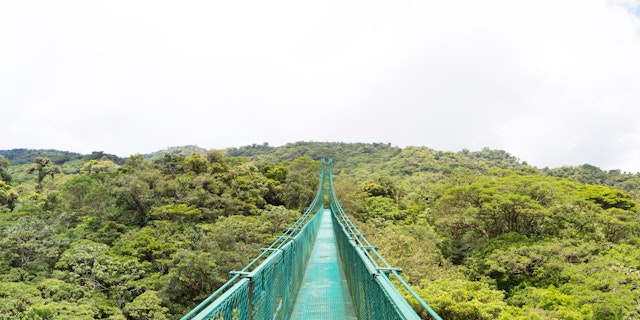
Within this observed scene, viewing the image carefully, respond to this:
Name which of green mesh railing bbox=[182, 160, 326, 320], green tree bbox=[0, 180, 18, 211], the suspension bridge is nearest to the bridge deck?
the suspension bridge

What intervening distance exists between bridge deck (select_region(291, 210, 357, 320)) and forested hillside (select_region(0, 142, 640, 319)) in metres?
3.66

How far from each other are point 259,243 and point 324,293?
11774 millimetres

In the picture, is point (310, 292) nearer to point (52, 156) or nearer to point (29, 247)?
point (29, 247)

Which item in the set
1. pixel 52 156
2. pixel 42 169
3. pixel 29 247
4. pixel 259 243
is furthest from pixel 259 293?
pixel 52 156

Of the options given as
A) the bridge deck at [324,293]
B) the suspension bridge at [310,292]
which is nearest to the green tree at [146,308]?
the bridge deck at [324,293]

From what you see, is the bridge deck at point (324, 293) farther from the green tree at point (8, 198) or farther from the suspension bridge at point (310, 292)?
the green tree at point (8, 198)

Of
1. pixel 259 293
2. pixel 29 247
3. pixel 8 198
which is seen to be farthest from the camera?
pixel 8 198

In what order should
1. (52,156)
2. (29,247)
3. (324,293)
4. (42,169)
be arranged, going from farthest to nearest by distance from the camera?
1. (52,156)
2. (42,169)
3. (29,247)
4. (324,293)

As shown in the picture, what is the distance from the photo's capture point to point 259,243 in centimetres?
1512

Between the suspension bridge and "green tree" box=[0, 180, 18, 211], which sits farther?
"green tree" box=[0, 180, 18, 211]

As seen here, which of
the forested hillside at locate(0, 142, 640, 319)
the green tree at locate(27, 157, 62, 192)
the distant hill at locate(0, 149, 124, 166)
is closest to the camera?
the forested hillside at locate(0, 142, 640, 319)

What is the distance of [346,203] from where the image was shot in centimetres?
2306

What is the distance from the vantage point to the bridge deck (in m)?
3.18

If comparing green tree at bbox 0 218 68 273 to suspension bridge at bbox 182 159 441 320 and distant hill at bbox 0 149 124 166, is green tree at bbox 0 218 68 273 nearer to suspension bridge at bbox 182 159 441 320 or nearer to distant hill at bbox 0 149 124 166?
suspension bridge at bbox 182 159 441 320
